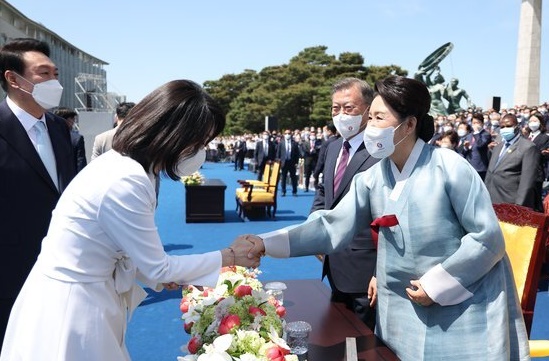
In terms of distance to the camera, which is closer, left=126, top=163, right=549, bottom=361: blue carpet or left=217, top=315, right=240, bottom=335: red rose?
left=217, top=315, right=240, bottom=335: red rose

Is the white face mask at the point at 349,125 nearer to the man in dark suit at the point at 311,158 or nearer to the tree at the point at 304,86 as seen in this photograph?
the man in dark suit at the point at 311,158

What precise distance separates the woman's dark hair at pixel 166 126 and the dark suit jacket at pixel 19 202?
1.05 m

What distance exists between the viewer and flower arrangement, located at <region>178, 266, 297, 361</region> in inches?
48.7

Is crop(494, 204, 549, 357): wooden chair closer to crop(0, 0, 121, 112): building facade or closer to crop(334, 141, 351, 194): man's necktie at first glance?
crop(334, 141, 351, 194): man's necktie

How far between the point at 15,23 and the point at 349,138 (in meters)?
48.3

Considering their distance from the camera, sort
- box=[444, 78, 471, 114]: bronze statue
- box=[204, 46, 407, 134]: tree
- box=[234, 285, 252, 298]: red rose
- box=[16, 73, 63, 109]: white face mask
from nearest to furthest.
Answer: box=[234, 285, 252, 298]: red rose, box=[16, 73, 63, 109]: white face mask, box=[444, 78, 471, 114]: bronze statue, box=[204, 46, 407, 134]: tree

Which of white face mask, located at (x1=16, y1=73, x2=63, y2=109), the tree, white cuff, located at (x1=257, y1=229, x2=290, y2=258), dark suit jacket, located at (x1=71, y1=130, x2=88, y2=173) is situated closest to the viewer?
white cuff, located at (x1=257, y1=229, x2=290, y2=258)

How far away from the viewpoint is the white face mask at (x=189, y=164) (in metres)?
1.41

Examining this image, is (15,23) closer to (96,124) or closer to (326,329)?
(96,124)

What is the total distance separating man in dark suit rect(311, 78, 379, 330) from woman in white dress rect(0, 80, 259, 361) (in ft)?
3.41

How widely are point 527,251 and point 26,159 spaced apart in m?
2.11

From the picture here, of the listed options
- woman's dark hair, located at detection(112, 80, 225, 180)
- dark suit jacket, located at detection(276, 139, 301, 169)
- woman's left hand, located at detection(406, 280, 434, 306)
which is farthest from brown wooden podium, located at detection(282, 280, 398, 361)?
dark suit jacket, located at detection(276, 139, 301, 169)

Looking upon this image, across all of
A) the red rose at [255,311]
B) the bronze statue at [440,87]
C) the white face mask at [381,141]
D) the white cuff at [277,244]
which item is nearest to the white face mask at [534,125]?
the white face mask at [381,141]

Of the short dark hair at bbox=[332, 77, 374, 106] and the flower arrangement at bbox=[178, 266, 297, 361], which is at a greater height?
the short dark hair at bbox=[332, 77, 374, 106]
